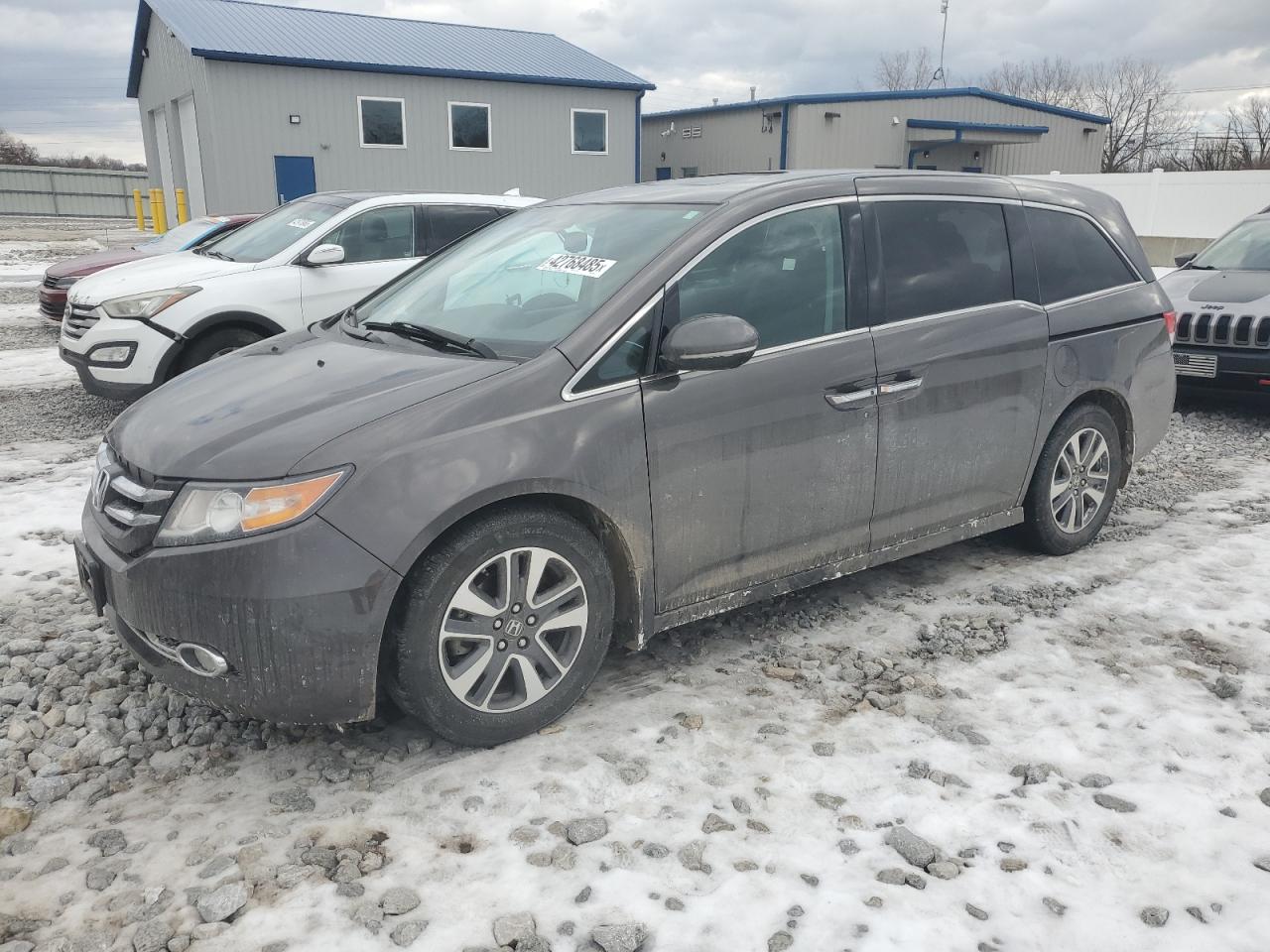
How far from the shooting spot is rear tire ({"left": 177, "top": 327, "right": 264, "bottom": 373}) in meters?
7.11

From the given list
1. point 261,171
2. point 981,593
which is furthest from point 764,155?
point 981,593

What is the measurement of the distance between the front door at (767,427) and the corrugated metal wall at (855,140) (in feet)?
87.2

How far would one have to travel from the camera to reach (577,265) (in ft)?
12.1

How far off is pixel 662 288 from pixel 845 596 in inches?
71.1

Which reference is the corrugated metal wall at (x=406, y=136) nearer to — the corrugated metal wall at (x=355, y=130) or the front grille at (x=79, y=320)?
the corrugated metal wall at (x=355, y=130)

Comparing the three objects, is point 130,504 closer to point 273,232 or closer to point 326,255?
point 326,255

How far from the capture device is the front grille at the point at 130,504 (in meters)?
2.91

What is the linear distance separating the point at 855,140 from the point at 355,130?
16.2 meters

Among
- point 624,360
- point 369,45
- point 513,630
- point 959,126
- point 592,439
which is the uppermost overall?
point 369,45

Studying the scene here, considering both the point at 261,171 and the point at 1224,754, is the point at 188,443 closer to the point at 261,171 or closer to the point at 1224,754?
the point at 1224,754

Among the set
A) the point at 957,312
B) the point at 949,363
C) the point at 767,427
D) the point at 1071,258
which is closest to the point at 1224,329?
the point at 1071,258

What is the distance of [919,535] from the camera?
4.19 m

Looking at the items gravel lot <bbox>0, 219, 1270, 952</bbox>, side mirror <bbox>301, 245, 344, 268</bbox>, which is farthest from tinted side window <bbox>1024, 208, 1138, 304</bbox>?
side mirror <bbox>301, 245, 344, 268</bbox>

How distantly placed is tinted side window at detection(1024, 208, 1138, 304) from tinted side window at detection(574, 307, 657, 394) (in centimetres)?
212
